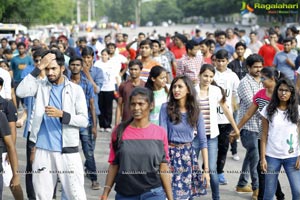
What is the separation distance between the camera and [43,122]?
578cm

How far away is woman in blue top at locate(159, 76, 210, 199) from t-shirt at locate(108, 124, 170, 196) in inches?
41.7

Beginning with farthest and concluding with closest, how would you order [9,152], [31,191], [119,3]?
[119,3] → [31,191] → [9,152]

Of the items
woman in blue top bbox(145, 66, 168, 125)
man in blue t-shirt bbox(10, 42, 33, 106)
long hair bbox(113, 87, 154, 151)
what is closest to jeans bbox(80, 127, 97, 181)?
woman in blue top bbox(145, 66, 168, 125)

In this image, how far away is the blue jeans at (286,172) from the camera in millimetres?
6102

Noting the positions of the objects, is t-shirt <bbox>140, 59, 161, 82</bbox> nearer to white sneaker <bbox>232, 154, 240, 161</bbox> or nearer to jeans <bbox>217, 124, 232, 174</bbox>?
jeans <bbox>217, 124, 232, 174</bbox>

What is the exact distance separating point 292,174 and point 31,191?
3029 mm

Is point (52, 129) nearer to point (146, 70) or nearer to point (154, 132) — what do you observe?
point (154, 132)

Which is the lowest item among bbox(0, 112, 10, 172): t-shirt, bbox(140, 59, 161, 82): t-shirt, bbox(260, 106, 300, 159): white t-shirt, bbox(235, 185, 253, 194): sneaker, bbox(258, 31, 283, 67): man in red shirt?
bbox(235, 185, 253, 194): sneaker

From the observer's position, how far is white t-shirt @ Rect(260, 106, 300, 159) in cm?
609

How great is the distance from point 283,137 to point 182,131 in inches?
40.3

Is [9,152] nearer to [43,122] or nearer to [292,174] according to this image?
[43,122]

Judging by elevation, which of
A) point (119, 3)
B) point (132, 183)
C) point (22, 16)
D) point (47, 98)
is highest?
point (119, 3)

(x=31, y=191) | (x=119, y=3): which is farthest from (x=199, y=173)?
(x=119, y=3)

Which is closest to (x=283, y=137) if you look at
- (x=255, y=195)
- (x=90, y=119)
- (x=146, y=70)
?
(x=255, y=195)
